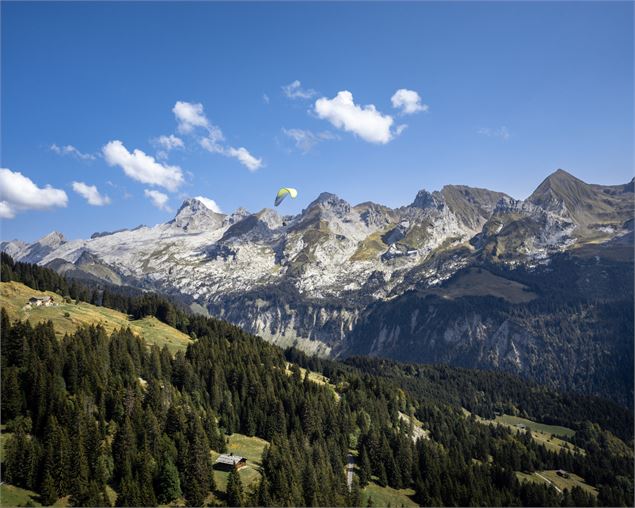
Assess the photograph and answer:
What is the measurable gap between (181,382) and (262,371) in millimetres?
29647

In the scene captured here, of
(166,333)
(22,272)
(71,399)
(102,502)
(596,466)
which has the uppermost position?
(22,272)

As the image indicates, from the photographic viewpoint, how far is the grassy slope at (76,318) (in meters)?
140

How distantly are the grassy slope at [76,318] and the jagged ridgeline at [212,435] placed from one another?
1048mm

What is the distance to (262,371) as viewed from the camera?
156m

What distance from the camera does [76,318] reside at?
150m

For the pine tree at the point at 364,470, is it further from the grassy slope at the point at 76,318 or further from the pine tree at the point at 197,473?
the grassy slope at the point at 76,318

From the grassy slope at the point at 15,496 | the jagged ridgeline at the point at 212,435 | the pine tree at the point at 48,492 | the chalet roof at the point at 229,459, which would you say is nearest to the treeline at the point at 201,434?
the pine tree at the point at 48,492

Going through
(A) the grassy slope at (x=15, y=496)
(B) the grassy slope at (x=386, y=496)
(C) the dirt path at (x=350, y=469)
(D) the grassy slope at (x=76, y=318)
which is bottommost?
(B) the grassy slope at (x=386, y=496)

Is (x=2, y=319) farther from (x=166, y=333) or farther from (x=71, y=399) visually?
(x=166, y=333)

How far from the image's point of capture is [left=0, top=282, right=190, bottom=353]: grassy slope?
14050 centimetres

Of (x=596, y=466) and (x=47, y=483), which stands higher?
(x=47, y=483)

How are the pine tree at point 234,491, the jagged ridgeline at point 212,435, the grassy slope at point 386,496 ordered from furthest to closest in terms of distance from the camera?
1. the grassy slope at point 386,496
2. the pine tree at point 234,491
3. the jagged ridgeline at point 212,435

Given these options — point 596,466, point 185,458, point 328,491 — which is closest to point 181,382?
point 185,458

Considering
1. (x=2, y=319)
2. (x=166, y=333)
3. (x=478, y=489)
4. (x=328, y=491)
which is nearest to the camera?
(x=328, y=491)
